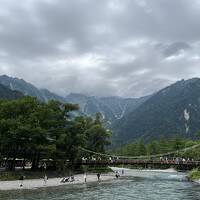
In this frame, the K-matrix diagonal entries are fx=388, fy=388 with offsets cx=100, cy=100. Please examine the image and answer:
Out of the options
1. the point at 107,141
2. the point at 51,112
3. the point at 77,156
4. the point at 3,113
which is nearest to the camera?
the point at 3,113

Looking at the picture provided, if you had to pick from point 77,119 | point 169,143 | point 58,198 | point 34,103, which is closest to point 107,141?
point 77,119

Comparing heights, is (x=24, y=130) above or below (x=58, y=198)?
above

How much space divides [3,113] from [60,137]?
1322 centimetres

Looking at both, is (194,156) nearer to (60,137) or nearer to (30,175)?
(60,137)

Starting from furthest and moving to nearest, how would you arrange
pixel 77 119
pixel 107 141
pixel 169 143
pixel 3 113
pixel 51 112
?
pixel 169 143 < pixel 107 141 < pixel 77 119 < pixel 51 112 < pixel 3 113

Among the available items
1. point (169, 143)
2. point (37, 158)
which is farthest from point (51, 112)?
point (169, 143)

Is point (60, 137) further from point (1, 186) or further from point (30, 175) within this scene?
point (1, 186)

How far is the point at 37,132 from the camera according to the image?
77625mm

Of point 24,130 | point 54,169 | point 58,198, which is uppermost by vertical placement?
point 24,130

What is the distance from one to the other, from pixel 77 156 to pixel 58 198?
44.5 meters

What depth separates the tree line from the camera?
7619 cm

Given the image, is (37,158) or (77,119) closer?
(37,158)

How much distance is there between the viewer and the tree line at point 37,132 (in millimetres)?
76188

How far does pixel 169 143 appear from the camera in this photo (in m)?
165
